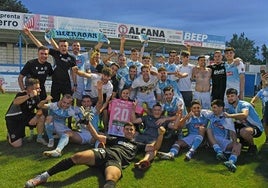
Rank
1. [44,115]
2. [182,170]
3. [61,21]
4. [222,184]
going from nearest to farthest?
[222,184] < [182,170] < [44,115] < [61,21]

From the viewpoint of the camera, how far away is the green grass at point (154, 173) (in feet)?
17.9

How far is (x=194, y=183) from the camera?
5.63 meters

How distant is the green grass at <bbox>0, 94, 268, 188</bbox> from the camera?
5.47 m

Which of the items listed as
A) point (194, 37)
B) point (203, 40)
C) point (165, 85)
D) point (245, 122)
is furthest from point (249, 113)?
point (203, 40)

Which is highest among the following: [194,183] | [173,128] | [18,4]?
[18,4]

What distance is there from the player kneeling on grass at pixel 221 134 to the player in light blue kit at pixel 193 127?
0.56 feet

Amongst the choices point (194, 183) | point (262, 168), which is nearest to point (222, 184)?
point (194, 183)

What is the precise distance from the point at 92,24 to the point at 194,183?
22841 millimetres

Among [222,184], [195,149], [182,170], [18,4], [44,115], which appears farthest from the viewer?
[18,4]

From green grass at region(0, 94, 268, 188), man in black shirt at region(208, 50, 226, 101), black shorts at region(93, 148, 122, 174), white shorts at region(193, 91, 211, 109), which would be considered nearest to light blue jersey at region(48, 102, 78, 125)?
green grass at region(0, 94, 268, 188)

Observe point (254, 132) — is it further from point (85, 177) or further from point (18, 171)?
point (18, 171)

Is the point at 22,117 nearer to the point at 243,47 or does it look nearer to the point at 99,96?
the point at 99,96

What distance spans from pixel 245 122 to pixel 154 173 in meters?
2.49

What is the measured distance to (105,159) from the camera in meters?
5.42
